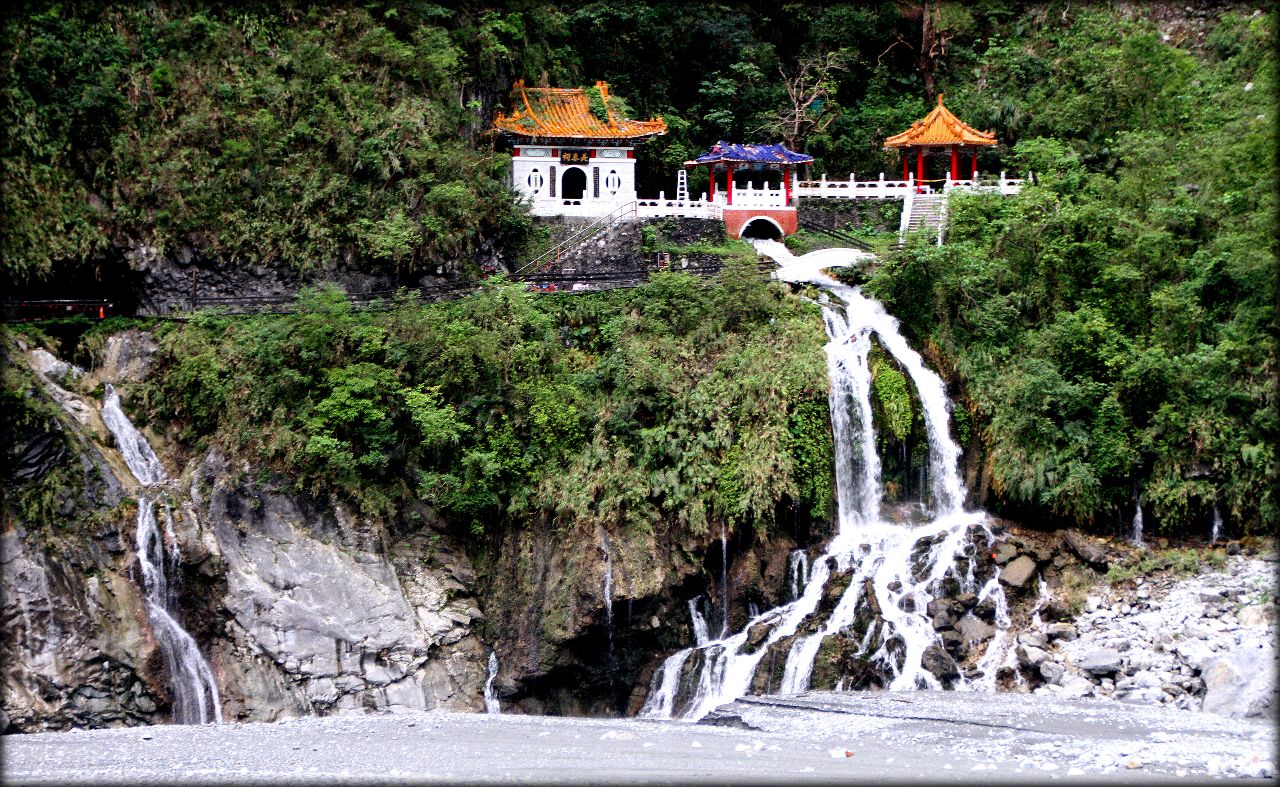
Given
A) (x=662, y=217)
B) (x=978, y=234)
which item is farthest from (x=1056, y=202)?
(x=662, y=217)

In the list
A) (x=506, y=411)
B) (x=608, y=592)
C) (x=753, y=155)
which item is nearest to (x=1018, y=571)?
(x=608, y=592)

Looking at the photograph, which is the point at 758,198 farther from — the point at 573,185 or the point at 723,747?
the point at 723,747

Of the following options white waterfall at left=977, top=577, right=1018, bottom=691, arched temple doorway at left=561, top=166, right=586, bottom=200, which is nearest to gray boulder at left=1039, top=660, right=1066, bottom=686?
white waterfall at left=977, top=577, right=1018, bottom=691

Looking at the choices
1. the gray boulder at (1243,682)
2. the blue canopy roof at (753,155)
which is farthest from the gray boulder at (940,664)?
the blue canopy roof at (753,155)

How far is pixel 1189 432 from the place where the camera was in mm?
22391

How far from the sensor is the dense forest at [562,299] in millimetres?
22781

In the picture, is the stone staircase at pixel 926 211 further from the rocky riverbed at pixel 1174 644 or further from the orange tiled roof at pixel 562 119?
the rocky riverbed at pixel 1174 644

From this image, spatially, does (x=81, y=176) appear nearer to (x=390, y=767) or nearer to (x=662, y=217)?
(x=662, y=217)

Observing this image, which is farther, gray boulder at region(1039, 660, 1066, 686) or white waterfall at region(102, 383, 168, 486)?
white waterfall at region(102, 383, 168, 486)

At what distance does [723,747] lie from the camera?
54.7 feet

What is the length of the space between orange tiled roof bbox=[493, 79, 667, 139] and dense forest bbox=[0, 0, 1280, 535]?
0.77 meters

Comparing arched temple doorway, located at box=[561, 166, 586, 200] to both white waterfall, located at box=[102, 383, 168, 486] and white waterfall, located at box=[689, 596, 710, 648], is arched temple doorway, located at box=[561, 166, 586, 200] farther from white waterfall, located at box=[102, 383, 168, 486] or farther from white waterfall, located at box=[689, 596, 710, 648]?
white waterfall, located at box=[689, 596, 710, 648]

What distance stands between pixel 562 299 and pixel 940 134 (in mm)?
12561

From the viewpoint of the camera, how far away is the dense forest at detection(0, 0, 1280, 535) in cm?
2278
